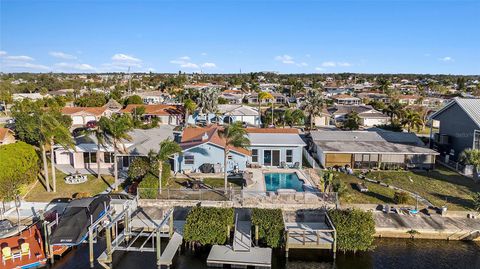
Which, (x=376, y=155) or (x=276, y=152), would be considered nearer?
(x=276, y=152)

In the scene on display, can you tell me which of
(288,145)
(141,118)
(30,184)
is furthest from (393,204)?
(141,118)

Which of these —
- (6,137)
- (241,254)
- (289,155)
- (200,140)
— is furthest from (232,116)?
(241,254)

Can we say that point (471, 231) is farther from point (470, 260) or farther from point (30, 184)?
point (30, 184)

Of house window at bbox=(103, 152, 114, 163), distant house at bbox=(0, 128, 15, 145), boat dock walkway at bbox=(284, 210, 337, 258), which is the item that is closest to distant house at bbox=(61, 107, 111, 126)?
distant house at bbox=(0, 128, 15, 145)

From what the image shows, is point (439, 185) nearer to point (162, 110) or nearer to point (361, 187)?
point (361, 187)

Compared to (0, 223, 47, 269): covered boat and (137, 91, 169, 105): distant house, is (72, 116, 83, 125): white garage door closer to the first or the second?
(137, 91, 169, 105): distant house

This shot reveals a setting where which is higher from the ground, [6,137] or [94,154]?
[6,137]
